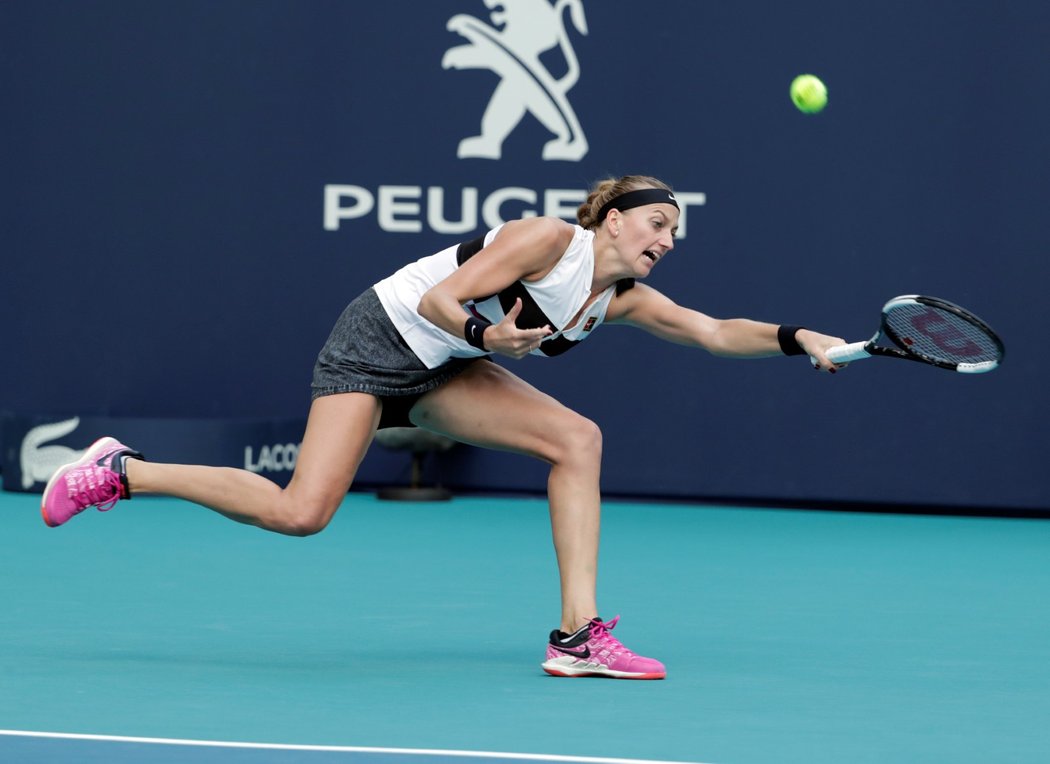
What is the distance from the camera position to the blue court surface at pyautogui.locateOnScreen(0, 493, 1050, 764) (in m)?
3.57

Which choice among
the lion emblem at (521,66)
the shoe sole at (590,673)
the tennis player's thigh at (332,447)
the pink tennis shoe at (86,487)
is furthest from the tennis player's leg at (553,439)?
the lion emblem at (521,66)

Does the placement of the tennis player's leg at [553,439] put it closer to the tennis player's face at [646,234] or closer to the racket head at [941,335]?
the tennis player's face at [646,234]

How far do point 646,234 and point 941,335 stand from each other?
82 cm

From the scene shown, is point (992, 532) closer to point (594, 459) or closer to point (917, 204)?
point (917, 204)

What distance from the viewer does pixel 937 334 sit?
4.51 m

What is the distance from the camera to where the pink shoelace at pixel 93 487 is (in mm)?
4418

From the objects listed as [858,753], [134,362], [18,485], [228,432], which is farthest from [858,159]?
[858,753]

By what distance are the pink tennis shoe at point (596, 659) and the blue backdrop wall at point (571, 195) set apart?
13.9ft

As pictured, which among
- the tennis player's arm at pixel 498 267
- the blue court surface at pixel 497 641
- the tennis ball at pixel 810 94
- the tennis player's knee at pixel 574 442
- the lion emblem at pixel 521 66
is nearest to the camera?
the blue court surface at pixel 497 641

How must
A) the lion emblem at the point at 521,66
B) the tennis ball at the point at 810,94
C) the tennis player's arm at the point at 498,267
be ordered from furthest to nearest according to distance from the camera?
the lion emblem at the point at 521,66
the tennis ball at the point at 810,94
the tennis player's arm at the point at 498,267

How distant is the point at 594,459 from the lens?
14.5 feet

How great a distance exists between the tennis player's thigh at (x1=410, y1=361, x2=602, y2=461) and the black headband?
1.69 feet

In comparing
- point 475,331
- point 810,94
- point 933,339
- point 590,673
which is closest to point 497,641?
point 590,673

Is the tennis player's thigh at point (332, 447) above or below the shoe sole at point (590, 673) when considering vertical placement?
above
